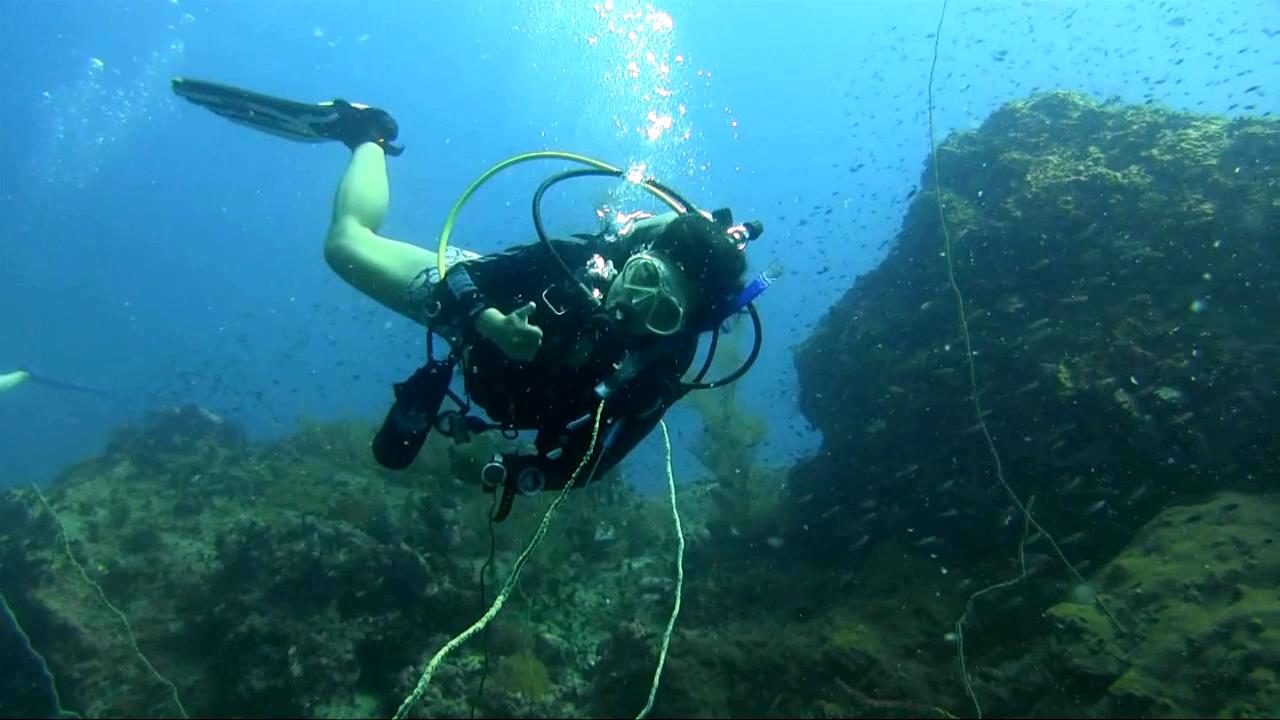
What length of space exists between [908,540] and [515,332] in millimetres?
7446

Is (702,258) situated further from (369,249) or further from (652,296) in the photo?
(369,249)

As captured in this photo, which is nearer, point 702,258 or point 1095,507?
point 702,258

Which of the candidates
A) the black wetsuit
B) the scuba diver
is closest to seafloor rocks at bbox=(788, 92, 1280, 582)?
the scuba diver

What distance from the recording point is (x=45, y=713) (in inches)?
253

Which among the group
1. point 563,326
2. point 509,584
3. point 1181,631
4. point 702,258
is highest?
point 702,258

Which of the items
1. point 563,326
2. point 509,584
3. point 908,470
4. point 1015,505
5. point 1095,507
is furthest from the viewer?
point 908,470

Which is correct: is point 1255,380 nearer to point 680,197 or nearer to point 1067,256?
point 1067,256

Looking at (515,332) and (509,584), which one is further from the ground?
(515,332)

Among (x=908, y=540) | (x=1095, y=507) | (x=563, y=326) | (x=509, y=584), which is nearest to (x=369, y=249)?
(x=563, y=326)

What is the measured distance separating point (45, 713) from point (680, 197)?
8372mm

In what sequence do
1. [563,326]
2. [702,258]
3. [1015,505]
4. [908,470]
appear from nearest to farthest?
[563,326], [702,258], [1015,505], [908,470]

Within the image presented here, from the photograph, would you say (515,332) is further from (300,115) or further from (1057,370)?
(1057,370)

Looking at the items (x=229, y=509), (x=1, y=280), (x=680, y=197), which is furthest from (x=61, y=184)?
(x=680, y=197)

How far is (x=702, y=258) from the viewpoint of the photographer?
145 inches
